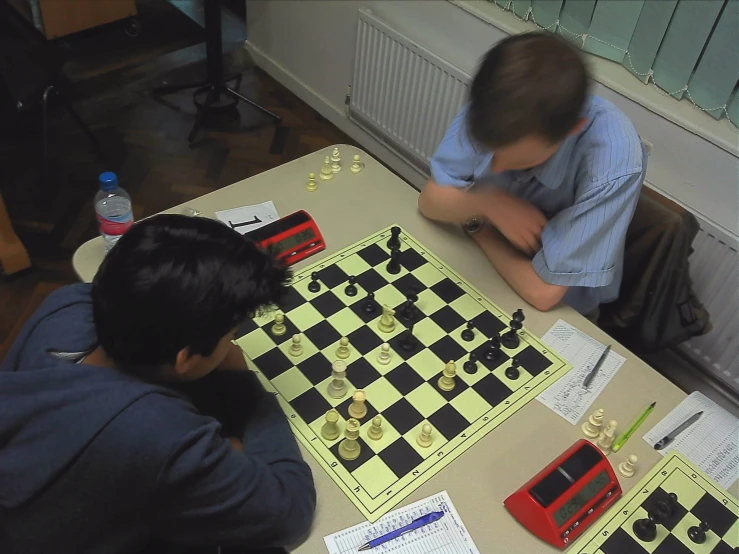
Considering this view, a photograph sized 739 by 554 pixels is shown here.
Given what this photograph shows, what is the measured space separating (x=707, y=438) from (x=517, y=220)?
0.59 m

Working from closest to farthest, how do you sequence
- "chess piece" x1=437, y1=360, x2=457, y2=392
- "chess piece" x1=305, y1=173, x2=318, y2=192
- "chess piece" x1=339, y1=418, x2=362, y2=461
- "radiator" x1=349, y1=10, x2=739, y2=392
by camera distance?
"chess piece" x1=339, y1=418, x2=362, y2=461 → "chess piece" x1=437, y1=360, x2=457, y2=392 → "chess piece" x1=305, y1=173, x2=318, y2=192 → "radiator" x1=349, y1=10, x2=739, y2=392

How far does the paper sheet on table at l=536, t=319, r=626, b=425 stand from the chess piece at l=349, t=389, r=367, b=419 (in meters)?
0.35

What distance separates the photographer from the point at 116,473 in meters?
0.82

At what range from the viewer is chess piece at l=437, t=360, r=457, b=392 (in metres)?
1.18

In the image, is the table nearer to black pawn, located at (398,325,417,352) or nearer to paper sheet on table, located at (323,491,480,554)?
paper sheet on table, located at (323,491,480,554)

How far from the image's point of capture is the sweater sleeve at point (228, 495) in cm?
85

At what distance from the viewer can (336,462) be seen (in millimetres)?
1054

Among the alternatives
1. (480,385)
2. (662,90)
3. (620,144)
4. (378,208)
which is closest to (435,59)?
(662,90)

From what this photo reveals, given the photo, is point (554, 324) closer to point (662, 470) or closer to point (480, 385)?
point (480, 385)

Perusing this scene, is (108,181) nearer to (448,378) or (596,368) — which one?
(448,378)

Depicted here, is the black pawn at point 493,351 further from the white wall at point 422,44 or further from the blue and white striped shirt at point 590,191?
the white wall at point 422,44

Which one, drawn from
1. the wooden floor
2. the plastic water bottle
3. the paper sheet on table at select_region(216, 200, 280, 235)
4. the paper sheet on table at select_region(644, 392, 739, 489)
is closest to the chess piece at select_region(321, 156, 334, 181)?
the paper sheet on table at select_region(216, 200, 280, 235)

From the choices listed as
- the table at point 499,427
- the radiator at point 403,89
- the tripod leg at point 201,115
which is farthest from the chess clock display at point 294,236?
the tripod leg at point 201,115

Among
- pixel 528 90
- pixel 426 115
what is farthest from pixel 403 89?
pixel 528 90
